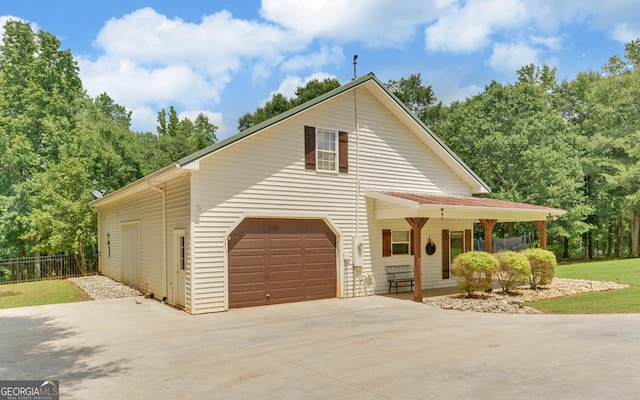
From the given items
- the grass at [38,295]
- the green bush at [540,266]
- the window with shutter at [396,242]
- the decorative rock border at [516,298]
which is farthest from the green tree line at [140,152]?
the window with shutter at [396,242]

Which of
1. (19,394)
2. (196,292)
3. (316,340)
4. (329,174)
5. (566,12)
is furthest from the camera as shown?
(566,12)

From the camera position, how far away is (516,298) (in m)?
12.7

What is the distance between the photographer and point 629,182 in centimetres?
2938

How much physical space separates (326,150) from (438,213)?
3.98 metres

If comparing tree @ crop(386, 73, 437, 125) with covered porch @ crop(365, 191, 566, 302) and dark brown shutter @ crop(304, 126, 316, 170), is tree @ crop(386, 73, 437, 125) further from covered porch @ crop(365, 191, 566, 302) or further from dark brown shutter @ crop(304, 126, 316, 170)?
dark brown shutter @ crop(304, 126, 316, 170)

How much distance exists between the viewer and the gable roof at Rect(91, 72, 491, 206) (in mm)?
→ 11016

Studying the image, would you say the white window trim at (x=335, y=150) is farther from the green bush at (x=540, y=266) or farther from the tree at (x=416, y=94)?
the tree at (x=416, y=94)

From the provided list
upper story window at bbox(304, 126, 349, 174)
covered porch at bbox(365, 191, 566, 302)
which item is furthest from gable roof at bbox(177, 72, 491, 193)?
covered porch at bbox(365, 191, 566, 302)

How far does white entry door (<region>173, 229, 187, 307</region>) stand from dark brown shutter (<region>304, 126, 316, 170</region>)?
4170 millimetres

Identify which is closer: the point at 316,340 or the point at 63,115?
the point at 316,340

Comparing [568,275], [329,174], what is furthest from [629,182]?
[329,174]

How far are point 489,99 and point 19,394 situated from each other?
29720 mm

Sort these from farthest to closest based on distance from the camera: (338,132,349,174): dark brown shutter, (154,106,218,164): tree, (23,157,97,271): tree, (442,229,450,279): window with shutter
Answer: (154,106,218,164): tree < (23,157,97,271): tree < (442,229,450,279): window with shutter < (338,132,349,174): dark brown shutter

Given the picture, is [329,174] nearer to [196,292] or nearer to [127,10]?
[196,292]
